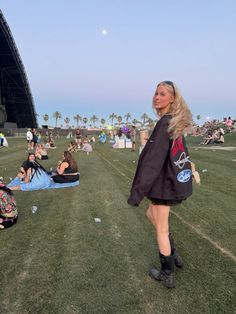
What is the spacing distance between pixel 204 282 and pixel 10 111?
69.5m

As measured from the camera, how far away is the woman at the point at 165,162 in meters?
3.29

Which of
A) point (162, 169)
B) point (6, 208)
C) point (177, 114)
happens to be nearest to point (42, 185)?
point (6, 208)

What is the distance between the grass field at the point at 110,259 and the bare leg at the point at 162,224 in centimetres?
59

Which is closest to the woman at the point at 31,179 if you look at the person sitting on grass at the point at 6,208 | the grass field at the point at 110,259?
the grass field at the point at 110,259

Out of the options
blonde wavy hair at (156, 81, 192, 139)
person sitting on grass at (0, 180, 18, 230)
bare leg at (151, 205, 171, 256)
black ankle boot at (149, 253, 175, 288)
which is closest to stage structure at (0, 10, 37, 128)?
person sitting on grass at (0, 180, 18, 230)

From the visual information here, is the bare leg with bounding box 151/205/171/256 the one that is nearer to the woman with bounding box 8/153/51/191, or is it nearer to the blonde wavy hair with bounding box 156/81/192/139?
the blonde wavy hair with bounding box 156/81/192/139

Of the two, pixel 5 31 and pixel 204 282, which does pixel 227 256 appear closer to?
pixel 204 282

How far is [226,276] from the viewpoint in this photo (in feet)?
12.9

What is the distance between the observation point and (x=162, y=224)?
352 cm

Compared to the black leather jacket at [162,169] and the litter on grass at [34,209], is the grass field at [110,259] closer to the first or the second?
the litter on grass at [34,209]

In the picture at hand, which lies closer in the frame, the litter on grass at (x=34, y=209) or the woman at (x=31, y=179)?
the litter on grass at (x=34, y=209)

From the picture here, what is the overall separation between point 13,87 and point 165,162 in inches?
2403

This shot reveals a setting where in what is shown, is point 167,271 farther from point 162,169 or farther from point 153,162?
point 153,162

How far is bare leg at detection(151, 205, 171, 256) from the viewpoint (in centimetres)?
348
